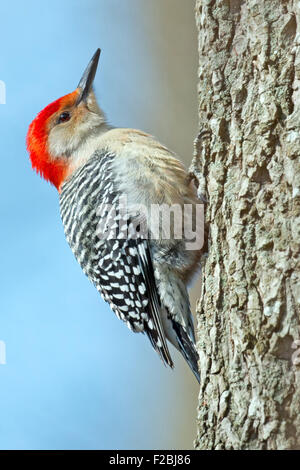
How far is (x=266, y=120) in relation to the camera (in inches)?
115

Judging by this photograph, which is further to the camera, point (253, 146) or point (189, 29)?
point (189, 29)

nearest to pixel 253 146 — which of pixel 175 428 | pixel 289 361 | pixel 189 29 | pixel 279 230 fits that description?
pixel 279 230

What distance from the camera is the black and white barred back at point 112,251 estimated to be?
3955 mm

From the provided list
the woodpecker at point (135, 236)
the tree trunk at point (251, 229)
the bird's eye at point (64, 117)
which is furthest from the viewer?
the bird's eye at point (64, 117)

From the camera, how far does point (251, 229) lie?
9.59ft

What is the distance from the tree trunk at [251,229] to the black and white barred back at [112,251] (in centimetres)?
73

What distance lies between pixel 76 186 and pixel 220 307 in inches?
68.0

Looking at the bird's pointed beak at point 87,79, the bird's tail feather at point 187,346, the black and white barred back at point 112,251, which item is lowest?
the bird's tail feather at point 187,346

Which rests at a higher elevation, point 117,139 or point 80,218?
point 117,139

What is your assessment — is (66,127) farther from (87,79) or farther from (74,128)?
(87,79)

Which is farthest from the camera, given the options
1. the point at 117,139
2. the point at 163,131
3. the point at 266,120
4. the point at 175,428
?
the point at 175,428

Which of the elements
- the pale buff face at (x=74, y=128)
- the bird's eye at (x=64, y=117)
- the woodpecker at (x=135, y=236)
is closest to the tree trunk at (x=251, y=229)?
the woodpecker at (x=135, y=236)

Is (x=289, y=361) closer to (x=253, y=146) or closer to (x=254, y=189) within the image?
(x=254, y=189)

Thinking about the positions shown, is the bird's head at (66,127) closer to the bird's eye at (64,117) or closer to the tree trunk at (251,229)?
the bird's eye at (64,117)
